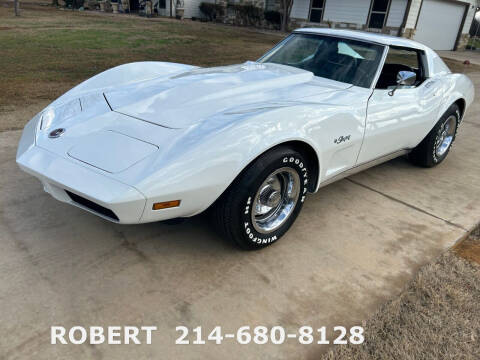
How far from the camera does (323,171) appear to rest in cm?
287

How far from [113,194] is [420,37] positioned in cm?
2101

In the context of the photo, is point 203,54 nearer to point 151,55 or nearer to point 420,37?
point 151,55

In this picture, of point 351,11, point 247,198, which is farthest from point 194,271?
point 351,11

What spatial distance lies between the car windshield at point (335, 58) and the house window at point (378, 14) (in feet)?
56.2

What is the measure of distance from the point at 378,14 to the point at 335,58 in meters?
17.7

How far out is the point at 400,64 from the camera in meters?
4.20

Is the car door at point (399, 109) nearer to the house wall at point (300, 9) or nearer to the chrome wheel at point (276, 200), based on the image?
the chrome wheel at point (276, 200)

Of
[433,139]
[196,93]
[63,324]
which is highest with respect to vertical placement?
[196,93]

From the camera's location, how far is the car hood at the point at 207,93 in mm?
2543

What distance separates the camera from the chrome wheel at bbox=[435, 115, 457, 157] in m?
4.26

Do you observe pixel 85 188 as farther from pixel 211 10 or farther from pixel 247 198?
pixel 211 10

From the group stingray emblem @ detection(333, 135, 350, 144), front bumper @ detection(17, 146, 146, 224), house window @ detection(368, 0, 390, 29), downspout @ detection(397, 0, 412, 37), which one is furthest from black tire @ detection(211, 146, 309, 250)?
house window @ detection(368, 0, 390, 29)

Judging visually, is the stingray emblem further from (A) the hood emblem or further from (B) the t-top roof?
(A) the hood emblem

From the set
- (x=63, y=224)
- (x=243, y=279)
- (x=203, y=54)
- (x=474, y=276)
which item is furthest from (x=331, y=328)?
(x=203, y=54)
